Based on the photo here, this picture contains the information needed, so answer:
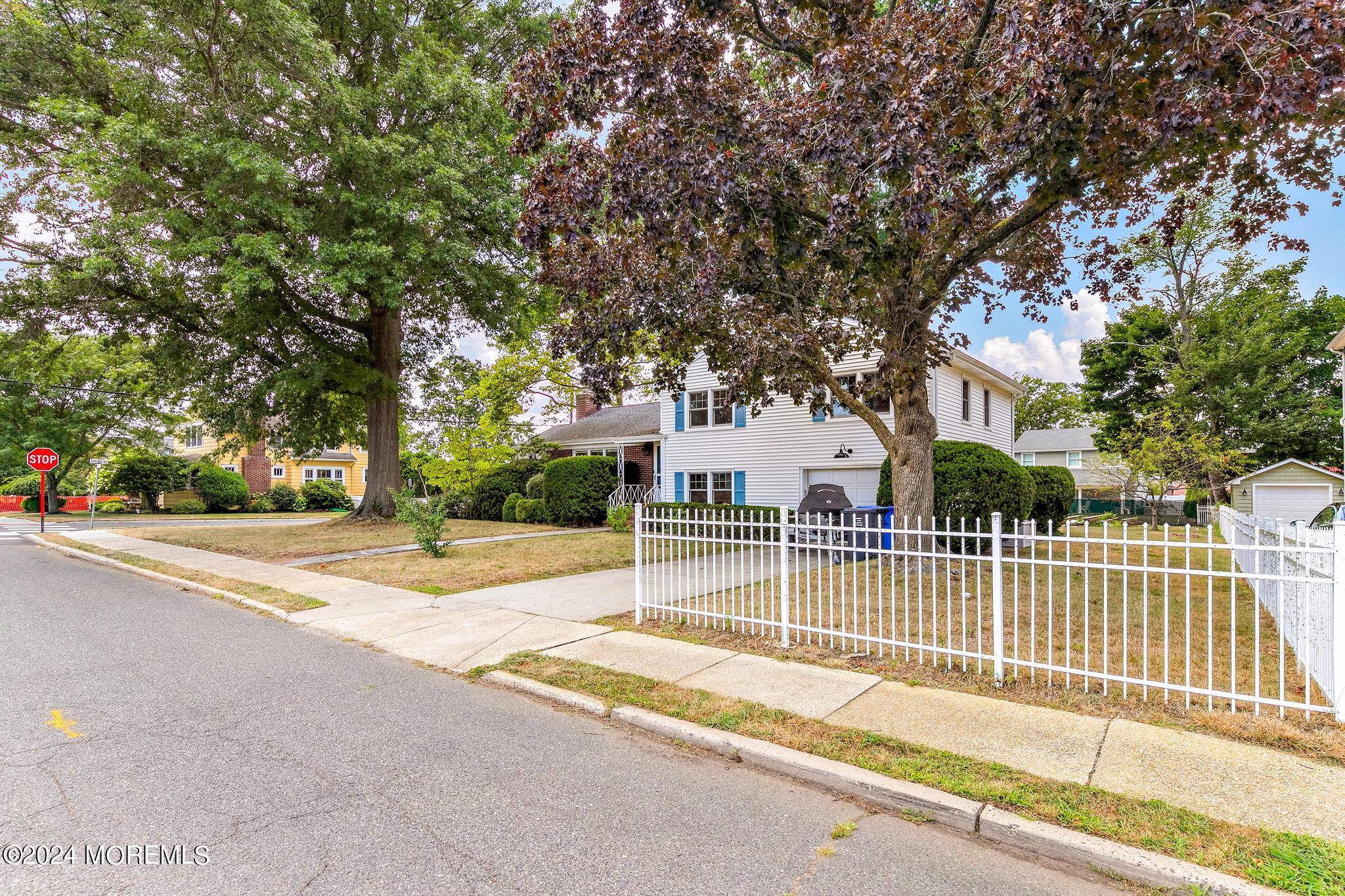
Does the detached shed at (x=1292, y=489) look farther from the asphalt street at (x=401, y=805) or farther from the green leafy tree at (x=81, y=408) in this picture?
the green leafy tree at (x=81, y=408)

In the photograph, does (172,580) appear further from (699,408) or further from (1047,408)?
(1047,408)

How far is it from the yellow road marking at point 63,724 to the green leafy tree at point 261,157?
10.9 meters

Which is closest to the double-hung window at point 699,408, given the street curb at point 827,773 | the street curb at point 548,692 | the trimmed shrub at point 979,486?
the trimmed shrub at point 979,486

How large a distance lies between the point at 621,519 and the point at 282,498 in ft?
86.9

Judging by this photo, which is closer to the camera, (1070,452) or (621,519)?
(621,519)

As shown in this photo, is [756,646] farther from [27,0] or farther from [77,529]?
[77,529]

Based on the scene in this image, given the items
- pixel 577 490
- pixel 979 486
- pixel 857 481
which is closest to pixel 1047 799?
pixel 979 486

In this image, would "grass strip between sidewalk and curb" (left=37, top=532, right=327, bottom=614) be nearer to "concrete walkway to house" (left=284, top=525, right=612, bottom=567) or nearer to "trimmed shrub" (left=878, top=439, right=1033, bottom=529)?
"concrete walkway to house" (left=284, top=525, right=612, bottom=567)

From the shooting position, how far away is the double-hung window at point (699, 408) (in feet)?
69.4

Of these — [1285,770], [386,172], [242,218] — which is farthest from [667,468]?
[1285,770]

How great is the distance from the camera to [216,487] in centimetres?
→ 3422

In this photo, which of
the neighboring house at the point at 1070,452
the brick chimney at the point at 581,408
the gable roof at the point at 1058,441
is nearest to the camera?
the brick chimney at the point at 581,408

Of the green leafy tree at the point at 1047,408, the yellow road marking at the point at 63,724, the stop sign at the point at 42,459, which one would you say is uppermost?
the green leafy tree at the point at 1047,408

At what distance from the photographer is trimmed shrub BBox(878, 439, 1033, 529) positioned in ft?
42.8
